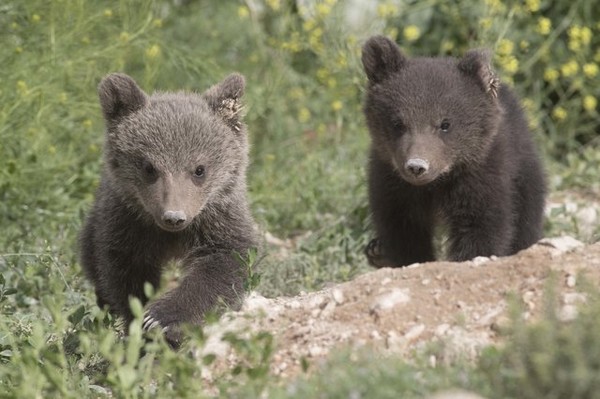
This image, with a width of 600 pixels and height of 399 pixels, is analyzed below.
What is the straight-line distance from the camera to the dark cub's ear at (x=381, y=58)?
7195 mm

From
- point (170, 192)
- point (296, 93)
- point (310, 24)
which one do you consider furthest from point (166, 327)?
point (296, 93)

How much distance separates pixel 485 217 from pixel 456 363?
2.51m

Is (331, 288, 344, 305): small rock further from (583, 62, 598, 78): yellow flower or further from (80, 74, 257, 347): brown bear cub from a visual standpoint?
(583, 62, 598, 78): yellow flower

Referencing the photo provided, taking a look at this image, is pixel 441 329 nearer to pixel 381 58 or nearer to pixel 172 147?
pixel 172 147

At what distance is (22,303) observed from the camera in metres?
7.33

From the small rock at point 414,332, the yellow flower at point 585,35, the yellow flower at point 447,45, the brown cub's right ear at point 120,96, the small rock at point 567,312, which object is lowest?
the yellow flower at point 447,45

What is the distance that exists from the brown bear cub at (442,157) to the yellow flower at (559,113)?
3686 mm

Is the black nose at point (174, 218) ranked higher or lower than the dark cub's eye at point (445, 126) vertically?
higher

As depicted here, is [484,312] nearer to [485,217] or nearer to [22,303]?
[485,217]

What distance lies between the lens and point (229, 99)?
6695 mm

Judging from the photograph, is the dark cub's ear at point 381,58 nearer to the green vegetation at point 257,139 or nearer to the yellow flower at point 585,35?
the green vegetation at point 257,139

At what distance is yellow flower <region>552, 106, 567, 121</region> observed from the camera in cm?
1098

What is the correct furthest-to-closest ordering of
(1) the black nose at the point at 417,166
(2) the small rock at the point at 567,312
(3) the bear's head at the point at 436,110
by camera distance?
(3) the bear's head at the point at 436,110 → (1) the black nose at the point at 417,166 → (2) the small rock at the point at 567,312

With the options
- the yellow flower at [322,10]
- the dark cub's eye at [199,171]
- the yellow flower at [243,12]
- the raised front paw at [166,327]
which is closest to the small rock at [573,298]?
the raised front paw at [166,327]
